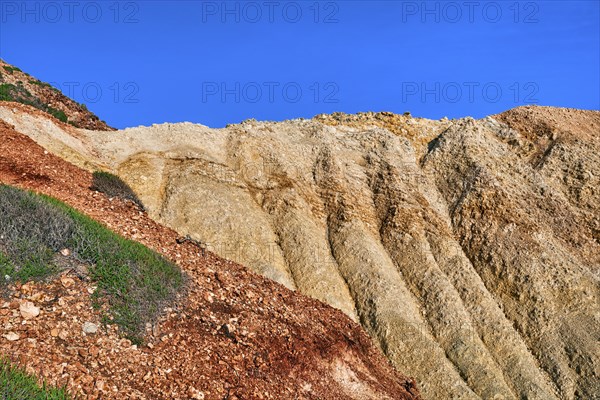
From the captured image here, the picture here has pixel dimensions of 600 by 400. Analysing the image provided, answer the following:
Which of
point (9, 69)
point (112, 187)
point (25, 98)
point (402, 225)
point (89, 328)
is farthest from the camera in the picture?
point (9, 69)

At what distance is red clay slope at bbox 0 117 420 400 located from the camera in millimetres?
10773

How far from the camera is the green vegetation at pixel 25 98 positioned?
112 feet

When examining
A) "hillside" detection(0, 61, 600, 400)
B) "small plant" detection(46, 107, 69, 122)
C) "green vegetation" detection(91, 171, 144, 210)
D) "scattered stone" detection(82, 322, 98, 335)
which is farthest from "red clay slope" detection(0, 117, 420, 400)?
"small plant" detection(46, 107, 69, 122)

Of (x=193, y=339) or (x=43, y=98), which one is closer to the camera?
(x=193, y=339)

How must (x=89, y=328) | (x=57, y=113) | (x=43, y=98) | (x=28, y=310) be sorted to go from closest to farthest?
(x=28, y=310) < (x=89, y=328) < (x=57, y=113) < (x=43, y=98)

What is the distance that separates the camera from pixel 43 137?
2427 centimetres

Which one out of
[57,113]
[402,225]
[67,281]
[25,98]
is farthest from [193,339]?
[25,98]

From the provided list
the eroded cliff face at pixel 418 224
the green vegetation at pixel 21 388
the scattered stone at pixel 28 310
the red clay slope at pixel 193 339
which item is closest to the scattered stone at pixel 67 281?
the red clay slope at pixel 193 339

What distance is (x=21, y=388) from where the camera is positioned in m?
9.11

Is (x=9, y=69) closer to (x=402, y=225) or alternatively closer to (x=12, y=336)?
(x=402, y=225)

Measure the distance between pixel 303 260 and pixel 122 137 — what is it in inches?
406

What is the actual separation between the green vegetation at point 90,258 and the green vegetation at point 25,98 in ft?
70.2

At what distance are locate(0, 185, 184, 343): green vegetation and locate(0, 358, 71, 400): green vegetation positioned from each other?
2453mm

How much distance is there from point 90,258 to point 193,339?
2.87 metres
